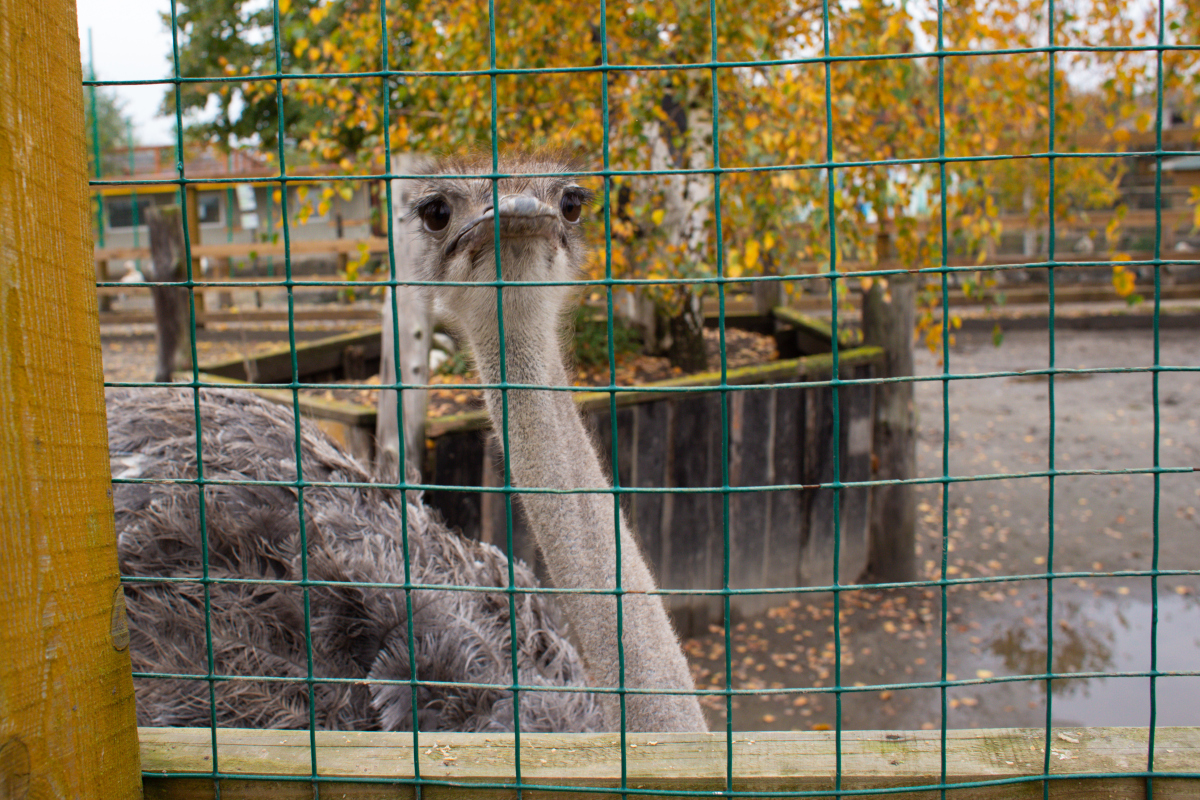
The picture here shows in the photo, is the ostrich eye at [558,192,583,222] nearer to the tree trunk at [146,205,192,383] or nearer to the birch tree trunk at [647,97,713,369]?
the birch tree trunk at [647,97,713,369]

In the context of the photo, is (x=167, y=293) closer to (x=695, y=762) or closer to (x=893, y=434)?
(x=893, y=434)

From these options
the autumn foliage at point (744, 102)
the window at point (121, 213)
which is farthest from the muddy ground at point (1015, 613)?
the window at point (121, 213)

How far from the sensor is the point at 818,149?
4.26 metres

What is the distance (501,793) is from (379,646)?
1.42m

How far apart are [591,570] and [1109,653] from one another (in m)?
4.23

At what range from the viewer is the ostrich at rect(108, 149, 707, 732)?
197 centimetres

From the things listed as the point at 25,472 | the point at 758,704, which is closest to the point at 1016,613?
the point at 758,704

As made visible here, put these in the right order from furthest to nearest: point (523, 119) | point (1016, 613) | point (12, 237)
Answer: point (1016, 613) < point (523, 119) < point (12, 237)

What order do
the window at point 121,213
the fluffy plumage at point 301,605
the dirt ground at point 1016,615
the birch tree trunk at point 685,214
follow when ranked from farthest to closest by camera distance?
1. the window at point 121,213
2. the birch tree trunk at point 685,214
3. the dirt ground at point 1016,615
4. the fluffy plumage at point 301,605

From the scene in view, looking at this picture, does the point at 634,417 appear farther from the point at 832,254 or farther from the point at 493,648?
the point at 832,254

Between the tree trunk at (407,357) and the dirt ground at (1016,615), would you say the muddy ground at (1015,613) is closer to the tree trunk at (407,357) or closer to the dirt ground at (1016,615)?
the dirt ground at (1016,615)

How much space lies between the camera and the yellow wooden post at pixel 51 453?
1129mm

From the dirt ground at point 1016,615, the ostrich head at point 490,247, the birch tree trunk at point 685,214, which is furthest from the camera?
the birch tree trunk at point 685,214

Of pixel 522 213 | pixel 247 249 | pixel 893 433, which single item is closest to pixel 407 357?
pixel 522 213
